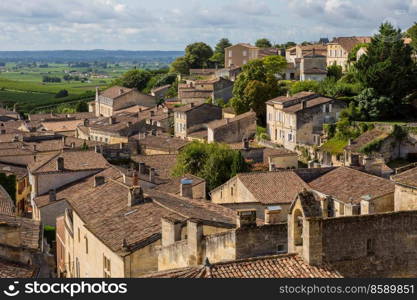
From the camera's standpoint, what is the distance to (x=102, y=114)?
12912cm

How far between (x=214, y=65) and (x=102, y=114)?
116 feet

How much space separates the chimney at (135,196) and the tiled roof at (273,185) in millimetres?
12271

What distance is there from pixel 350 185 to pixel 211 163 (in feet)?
58.5

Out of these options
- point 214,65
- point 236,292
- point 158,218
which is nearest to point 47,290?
point 236,292

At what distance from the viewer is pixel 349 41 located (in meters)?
121

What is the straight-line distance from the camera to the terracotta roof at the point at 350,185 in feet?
129

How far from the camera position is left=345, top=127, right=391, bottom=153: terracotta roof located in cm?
6282

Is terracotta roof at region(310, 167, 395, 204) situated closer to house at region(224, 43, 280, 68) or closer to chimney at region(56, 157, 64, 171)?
chimney at region(56, 157, 64, 171)

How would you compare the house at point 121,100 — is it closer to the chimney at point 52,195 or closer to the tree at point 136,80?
the tree at point 136,80

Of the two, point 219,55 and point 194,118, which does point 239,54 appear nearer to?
point 219,55

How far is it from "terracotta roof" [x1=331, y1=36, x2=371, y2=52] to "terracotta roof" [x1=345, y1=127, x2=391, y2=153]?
53134 mm

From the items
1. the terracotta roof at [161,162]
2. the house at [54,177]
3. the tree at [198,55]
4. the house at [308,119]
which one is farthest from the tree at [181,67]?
the house at [54,177]

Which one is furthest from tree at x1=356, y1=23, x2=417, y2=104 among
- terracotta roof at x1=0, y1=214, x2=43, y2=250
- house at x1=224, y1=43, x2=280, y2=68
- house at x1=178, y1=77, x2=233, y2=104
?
house at x1=224, y1=43, x2=280, y2=68

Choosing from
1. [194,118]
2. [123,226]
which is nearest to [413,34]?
[194,118]
